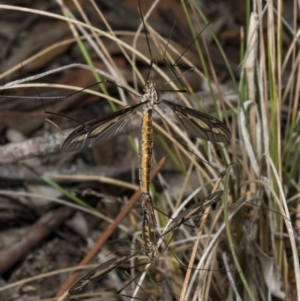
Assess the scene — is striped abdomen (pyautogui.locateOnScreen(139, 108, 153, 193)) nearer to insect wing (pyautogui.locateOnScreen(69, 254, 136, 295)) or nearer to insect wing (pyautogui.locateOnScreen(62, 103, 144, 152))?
insect wing (pyautogui.locateOnScreen(62, 103, 144, 152))

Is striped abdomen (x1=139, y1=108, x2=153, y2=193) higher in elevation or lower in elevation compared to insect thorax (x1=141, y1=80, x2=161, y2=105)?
lower

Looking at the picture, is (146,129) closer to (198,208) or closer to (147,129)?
(147,129)

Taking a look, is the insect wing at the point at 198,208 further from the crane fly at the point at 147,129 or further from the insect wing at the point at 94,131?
the insect wing at the point at 94,131

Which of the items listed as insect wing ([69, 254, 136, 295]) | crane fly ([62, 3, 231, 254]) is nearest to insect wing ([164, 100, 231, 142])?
crane fly ([62, 3, 231, 254])

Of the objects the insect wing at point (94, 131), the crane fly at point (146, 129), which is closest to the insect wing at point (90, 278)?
the crane fly at point (146, 129)

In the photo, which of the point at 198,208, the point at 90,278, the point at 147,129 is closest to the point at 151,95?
the point at 147,129

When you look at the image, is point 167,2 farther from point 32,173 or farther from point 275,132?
point 275,132
